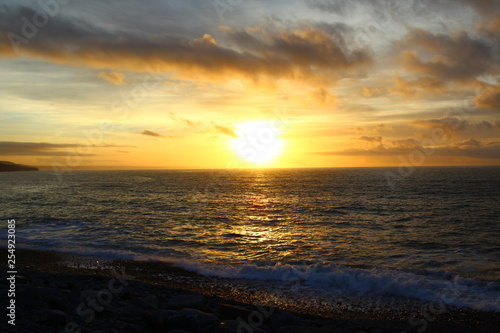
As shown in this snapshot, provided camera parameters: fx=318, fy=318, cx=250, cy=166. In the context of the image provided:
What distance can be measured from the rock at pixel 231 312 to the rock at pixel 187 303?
2.34 ft

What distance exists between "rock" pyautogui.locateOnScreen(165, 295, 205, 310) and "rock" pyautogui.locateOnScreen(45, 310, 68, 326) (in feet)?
11.1

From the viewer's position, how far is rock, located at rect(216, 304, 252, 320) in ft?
36.1

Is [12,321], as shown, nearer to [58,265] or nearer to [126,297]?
[126,297]

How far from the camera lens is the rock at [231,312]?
1100 cm

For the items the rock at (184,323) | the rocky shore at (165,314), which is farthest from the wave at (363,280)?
the rock at (184,323)

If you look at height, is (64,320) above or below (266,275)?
above

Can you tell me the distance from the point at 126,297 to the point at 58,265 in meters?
9.36

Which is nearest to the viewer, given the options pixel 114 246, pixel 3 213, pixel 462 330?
pixel 462 330

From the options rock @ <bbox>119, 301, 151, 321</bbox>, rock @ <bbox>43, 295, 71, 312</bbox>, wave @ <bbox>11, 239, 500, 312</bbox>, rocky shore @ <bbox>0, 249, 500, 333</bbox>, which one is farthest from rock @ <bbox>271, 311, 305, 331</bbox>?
rock @ <bbox>43, 295, 71, 312</bbox>

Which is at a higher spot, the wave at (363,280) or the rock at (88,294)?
the rock at (88,294)

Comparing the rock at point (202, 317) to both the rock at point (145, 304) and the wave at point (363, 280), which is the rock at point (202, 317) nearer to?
the rock at point (145, 304)

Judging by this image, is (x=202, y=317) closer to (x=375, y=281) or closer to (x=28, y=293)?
(x=28, y=293)

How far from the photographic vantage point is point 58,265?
63.2ft

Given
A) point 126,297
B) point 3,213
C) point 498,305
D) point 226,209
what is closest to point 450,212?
point 226,209
